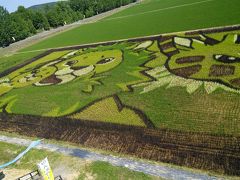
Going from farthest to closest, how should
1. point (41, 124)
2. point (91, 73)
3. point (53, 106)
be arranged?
point (91, 73) < point (53, 106) < point (41, 124)

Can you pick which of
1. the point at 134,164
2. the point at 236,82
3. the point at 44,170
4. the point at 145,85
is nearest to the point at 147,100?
the point at 145,85

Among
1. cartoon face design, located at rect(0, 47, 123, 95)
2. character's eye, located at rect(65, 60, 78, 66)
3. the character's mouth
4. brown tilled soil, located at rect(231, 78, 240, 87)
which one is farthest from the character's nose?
brown tilled soil, located at rect(231, 78, 240, 87)

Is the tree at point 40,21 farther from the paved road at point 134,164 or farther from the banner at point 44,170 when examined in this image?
the banner at point 44,170

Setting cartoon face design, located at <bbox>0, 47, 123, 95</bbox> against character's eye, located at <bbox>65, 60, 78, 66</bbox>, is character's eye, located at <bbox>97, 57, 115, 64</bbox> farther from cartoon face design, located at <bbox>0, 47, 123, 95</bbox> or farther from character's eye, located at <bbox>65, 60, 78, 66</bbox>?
character's eye, located at <bbox>65, 60, 78, 66</bbox>

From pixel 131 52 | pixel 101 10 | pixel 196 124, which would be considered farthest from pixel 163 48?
pixel 101 10

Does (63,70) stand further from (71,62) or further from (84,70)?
(84,70)

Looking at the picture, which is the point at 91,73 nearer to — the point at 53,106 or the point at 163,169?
the point at 53,106
